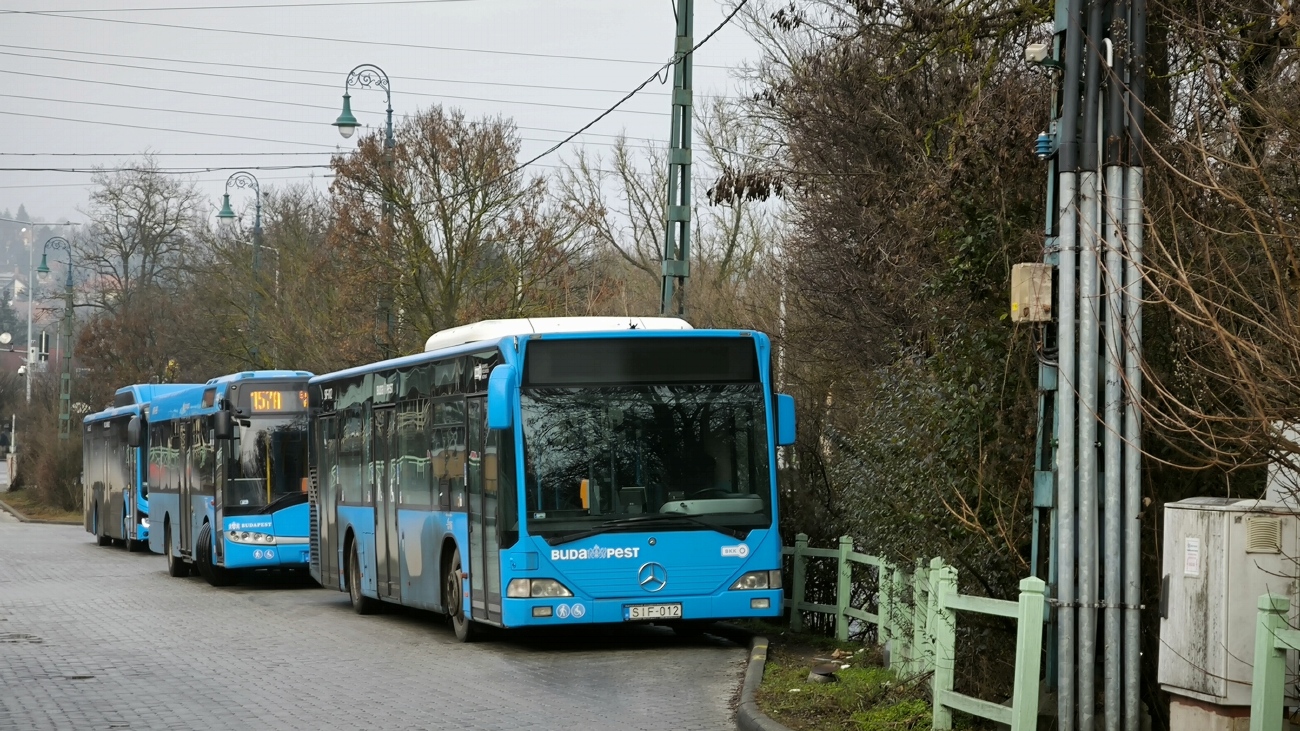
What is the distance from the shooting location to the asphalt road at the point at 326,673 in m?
11.6

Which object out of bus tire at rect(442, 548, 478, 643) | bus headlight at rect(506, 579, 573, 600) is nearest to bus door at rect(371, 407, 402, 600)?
bus tire at rect(442, 548, 478, 643)

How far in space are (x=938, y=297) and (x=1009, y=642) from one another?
7.34ft

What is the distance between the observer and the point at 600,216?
3975 cm

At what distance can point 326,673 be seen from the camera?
14312 mm

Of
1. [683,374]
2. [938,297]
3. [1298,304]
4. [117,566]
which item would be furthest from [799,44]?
[1298,304]

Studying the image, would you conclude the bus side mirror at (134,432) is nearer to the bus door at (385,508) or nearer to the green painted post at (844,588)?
the bus door at (385,508)

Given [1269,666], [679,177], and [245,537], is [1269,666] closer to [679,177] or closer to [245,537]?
[679,177]

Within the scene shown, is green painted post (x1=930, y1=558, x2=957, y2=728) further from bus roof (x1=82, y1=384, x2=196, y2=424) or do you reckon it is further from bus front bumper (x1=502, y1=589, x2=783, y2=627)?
bus roof (x1=82, y1=384, x2=196, y2=424)

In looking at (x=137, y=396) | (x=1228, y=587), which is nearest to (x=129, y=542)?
(x=137, y=396)

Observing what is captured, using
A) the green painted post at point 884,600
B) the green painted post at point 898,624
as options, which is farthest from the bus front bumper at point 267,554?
the green painted post at point 898,624

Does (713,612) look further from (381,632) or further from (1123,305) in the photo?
(1123,305)

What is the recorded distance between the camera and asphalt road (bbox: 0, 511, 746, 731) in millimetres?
11586

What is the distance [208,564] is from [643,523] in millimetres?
13355

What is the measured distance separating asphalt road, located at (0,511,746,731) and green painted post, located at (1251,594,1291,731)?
4203 mm
